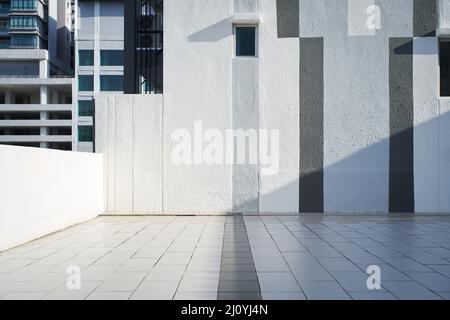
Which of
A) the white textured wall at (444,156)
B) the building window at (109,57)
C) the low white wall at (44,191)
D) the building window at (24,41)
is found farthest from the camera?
the building window at (24,41)

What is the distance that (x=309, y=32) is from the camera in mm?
11664

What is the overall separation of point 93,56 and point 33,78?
386 inches

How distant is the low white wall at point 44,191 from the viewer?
7.30 meters

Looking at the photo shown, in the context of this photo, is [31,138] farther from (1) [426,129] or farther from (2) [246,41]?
(1) [426,129]

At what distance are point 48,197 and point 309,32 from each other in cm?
805

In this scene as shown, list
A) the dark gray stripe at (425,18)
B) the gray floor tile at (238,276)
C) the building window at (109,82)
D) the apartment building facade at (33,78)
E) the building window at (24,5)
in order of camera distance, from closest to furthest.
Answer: the gray floor tile at (238,276), the dark gray stripe at (425,18), the building window at (109,82), the apartment building facade at (33,78), the building window at (24,5)

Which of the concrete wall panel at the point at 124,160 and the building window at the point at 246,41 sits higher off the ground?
the building window at the point at 246,41

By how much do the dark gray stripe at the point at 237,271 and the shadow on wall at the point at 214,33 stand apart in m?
→ 5.74

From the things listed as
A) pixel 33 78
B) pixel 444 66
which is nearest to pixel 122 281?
pixel 444 66

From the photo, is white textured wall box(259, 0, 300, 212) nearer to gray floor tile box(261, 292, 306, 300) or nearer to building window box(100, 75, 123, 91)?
gray floor tile box(261, 292, 306, 300)

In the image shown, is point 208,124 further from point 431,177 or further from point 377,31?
point 431,177

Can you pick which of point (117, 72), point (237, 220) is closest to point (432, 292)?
point (237, 220)

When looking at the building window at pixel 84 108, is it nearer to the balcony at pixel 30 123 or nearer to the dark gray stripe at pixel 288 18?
the balcony at pixel 30 123

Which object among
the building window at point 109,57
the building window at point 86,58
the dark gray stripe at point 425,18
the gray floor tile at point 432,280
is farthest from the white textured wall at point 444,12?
the building window at point 86,58
